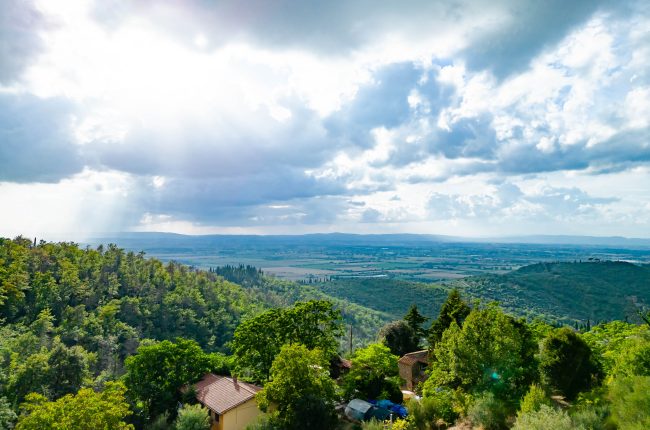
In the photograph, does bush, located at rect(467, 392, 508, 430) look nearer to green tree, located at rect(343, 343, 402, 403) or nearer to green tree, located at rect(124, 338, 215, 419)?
green tree, located at rect(343, 343, 402, 403)

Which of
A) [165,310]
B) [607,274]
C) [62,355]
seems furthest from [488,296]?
[62,355]

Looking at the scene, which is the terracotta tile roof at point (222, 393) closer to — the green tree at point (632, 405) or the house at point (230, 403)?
the house at point (230, 403)

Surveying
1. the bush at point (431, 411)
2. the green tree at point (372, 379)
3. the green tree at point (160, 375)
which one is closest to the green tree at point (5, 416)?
the green tree at point (160, 375)

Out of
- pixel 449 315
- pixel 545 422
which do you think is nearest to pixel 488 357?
pixel 545 422

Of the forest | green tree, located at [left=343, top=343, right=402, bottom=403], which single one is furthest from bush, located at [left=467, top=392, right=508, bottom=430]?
green tree, located at [left=343, top=343, right=402, bottom=403]

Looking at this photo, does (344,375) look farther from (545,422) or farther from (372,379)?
(545,422)

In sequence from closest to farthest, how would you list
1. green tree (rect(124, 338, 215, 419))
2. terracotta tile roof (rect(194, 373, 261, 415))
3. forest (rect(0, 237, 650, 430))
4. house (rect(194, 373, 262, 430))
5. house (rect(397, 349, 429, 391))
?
forest (rect(0, 237, 650, 430)) < house (rect(194, 373, 262, 430)) < terracotta tile roof (rect(194, 373, 261, 415)) < green tree (rect(124, 338, 215, 419)) < house (rect(397, 349, 429, 391))
